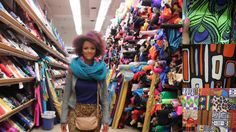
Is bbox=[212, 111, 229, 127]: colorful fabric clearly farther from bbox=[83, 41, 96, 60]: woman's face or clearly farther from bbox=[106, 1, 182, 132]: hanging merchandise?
bbox=[83, 41, 96, 60]: woman's face

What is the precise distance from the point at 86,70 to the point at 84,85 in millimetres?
133

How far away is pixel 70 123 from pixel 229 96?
4.43ft

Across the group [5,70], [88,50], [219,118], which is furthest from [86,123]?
[5,70]

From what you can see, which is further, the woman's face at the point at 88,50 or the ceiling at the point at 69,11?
the ceiling at the point at 69,11

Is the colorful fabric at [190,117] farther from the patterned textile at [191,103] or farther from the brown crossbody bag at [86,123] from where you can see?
the brown crossbody bag at [86,123]

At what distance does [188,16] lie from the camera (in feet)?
8.04

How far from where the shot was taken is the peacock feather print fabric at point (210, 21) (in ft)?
7.79

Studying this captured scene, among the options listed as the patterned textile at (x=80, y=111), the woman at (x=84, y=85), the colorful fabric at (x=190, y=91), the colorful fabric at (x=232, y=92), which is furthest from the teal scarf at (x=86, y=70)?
the colorful fabric at (x=232, y=92)

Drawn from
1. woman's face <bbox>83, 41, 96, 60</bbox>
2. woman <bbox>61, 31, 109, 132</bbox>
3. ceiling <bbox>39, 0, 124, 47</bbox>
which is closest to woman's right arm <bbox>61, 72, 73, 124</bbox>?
woman <bbox>61, 31, 109, 132</bbox>

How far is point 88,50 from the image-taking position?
2.22 metres

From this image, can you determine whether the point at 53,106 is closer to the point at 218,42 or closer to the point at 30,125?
the point at 30,125

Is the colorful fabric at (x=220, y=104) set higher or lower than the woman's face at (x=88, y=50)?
lower

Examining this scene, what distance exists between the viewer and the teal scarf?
212cm

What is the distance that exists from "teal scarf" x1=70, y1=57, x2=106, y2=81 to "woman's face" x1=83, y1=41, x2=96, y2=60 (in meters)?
0.07
